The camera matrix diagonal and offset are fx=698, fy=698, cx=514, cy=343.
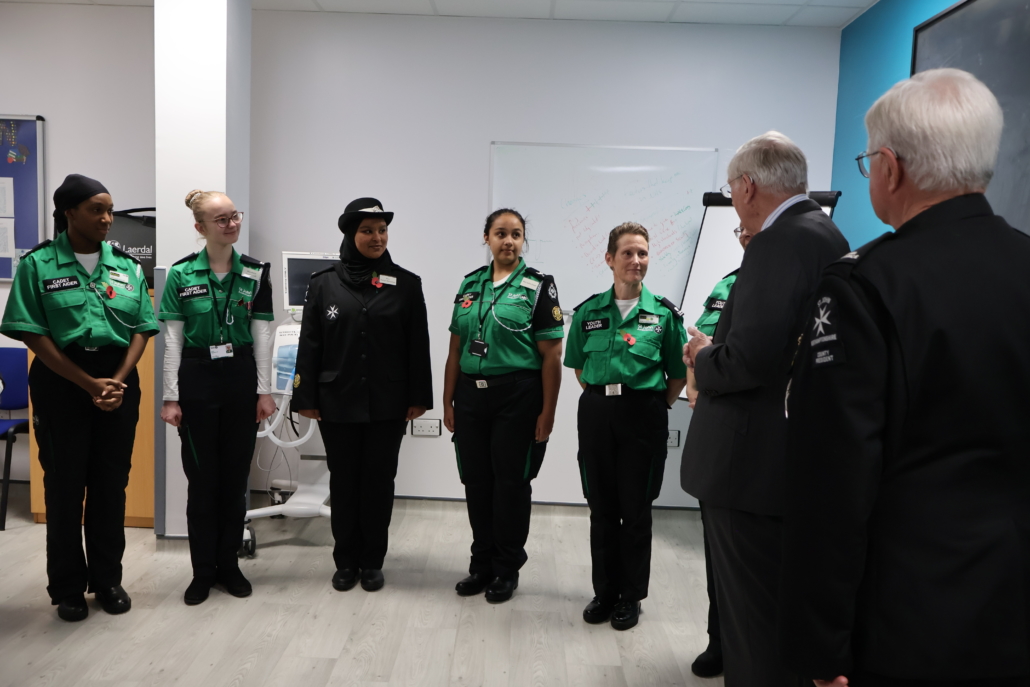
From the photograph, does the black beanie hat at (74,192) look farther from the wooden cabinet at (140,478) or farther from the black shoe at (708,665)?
the black shoe at (708,665)

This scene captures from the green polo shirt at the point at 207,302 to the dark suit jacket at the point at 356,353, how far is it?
25cm

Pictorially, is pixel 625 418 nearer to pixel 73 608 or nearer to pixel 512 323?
pixel 512 323

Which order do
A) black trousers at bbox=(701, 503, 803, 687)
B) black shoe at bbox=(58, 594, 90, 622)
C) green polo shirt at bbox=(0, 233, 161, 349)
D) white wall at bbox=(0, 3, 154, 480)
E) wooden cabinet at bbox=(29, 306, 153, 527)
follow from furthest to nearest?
white wall at bbox=(0, 3, 154, 480), wooden cabinet at bbox=(29, 306, 153, 527), black shoe at bbox=(58, 594, 90, 622), green polo shirt at bbox=(0, 233, 161, 349), black trousers at bbox=(701, 503, 803, 687)

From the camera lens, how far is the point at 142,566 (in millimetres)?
3078

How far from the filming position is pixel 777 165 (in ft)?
4.93

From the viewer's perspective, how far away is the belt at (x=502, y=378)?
278 centimetres

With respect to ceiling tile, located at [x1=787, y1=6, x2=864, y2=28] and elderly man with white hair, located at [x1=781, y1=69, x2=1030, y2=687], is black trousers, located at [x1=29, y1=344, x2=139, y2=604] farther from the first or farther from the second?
ceiling tile, located at [x1=787, y1=6, x2=864, y2=28]

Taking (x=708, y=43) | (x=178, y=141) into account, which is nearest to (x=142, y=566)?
(x=178, y=141)

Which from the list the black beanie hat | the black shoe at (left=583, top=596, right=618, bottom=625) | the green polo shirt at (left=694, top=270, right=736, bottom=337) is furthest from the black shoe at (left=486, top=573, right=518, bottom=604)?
the black beanie hat

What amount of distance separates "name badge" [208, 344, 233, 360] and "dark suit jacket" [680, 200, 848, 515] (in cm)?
199

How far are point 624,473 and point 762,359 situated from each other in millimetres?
1276

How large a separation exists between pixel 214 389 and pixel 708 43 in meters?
3.22

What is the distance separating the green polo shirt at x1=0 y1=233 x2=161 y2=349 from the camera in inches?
95.8

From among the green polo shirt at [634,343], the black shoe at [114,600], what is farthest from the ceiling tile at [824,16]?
Result: the black shoe at [114,600]
